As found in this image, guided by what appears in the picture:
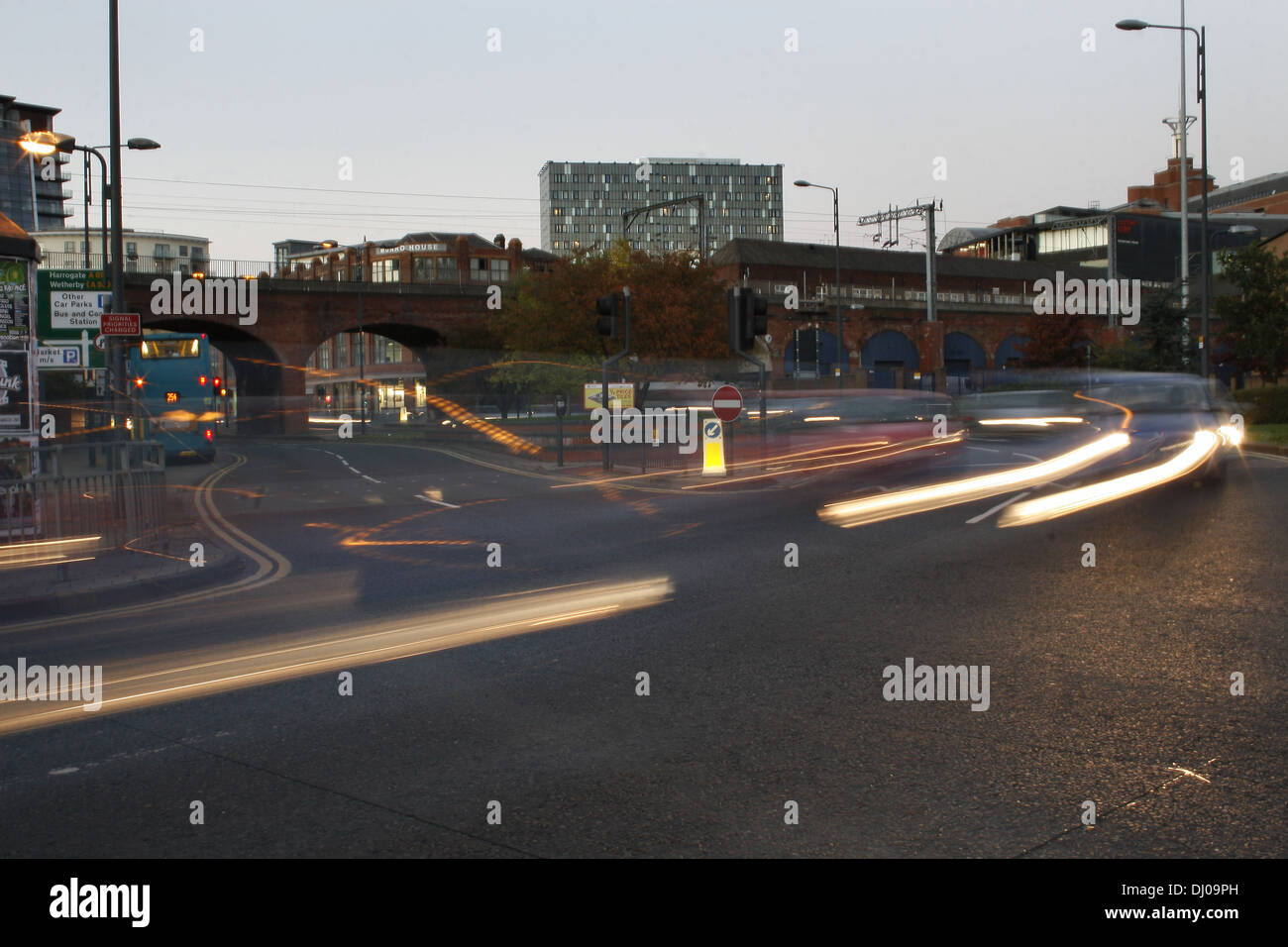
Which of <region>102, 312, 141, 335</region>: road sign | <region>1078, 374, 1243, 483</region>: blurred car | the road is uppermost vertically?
<region>102, 312, 141, 335</region>: road sign

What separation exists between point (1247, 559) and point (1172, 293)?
37531 millimetres

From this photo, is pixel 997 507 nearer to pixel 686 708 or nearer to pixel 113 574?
pixel 686 708

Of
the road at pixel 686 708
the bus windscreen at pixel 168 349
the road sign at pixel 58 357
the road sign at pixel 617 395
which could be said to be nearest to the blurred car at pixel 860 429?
the road sign at pixel 617 395

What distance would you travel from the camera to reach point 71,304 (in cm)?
1958

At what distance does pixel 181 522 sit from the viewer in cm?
1644

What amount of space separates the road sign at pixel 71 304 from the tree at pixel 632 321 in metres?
17.6

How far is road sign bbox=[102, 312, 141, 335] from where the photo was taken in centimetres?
→ 1566

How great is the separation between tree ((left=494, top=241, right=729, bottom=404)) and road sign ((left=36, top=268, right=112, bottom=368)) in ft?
57.7

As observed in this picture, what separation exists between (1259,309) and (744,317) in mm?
23848

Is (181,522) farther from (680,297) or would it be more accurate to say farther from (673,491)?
(680,297)

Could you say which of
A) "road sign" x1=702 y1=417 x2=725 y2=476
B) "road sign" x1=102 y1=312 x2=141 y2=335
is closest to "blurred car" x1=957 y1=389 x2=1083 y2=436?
"road sign" x1=702 y1=417 x2=725 y2=476

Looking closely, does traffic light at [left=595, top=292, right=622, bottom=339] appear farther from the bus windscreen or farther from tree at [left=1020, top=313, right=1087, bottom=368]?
tree at [left=1020, top=313, right=1087, bottom=368]

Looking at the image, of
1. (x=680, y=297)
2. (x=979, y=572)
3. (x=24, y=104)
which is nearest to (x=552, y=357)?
(x=680, y=297)

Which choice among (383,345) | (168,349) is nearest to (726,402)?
(168,349)
